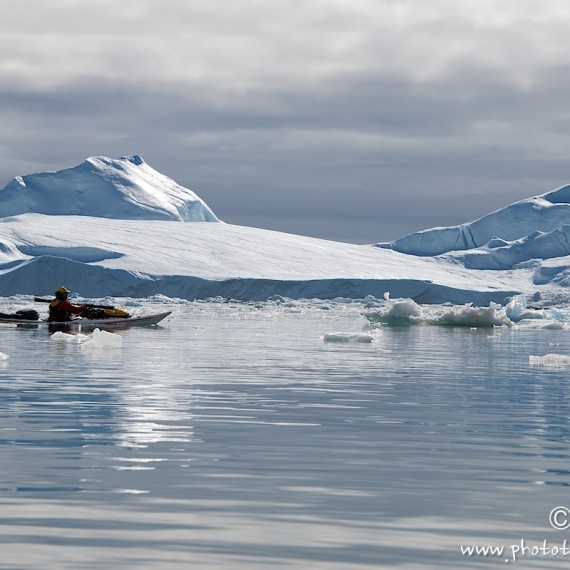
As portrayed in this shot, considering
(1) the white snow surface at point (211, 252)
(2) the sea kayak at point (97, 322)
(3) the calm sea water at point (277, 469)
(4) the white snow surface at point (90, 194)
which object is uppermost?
(4) the white snow surface at point (90, 194)

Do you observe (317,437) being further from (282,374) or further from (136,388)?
(282,374)

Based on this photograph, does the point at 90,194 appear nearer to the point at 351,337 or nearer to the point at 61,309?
the point at 61,309

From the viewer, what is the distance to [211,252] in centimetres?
8831

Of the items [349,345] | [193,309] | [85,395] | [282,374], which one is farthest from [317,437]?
[193,309]

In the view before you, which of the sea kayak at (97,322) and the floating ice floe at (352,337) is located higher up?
the sea kayak at (97,322)

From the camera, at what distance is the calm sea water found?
5672 millimetres

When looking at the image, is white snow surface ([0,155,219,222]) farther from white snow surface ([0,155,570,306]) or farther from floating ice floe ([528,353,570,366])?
floating ice floe ([528,353,570,366])

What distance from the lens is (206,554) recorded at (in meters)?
5.52

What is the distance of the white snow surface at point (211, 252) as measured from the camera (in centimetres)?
7769

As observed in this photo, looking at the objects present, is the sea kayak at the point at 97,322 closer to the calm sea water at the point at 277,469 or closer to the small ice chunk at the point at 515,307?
the calm sea water at the point at 277,469

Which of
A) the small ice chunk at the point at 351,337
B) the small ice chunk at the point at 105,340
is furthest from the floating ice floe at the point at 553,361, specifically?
the small ice chunk at the point at 105,340

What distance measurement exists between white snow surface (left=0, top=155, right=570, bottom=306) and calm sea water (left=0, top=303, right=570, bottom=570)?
2722cm

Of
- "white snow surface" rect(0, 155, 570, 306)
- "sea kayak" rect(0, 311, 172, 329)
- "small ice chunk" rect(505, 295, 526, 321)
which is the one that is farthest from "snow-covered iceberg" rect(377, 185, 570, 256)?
"sea kayak" rect(0, 311, 172, 329)

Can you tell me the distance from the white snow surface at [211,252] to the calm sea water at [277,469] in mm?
27216
